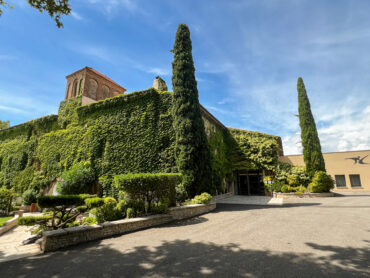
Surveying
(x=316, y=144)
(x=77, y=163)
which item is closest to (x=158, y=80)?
(x=77, y=163)

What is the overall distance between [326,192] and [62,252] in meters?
19.4

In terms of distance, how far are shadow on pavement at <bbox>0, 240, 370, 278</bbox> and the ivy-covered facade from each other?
8541 mm

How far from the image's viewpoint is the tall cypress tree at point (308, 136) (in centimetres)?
1723

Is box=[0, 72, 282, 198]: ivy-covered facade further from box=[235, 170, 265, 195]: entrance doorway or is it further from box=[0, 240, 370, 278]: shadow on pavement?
box=[0, 240, 370, 278]: shadow on pavement

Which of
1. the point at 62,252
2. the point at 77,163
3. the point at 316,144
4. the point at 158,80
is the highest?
the point at 158,80

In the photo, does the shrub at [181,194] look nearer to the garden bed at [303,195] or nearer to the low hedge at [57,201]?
the low hedge at [57,201]

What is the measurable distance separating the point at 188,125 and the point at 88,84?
1796 centimetres

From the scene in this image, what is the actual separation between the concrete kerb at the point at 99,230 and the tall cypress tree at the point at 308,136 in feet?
51.1

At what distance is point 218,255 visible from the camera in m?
3.84

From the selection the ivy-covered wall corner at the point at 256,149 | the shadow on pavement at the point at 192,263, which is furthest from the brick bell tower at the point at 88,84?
the shadow on pavement at the point at 192,263

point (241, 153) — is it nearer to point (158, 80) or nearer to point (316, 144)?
point (316, 144)

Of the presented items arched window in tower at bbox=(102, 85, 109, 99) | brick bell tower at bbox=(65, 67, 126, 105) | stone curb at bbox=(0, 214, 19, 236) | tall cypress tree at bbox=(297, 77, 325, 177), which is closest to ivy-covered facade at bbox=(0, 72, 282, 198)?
tall cypress tree at bbox=(297, 77, 325, 177)

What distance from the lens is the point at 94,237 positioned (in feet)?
17.1

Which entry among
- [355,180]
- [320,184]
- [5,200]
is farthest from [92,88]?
[355,180]
